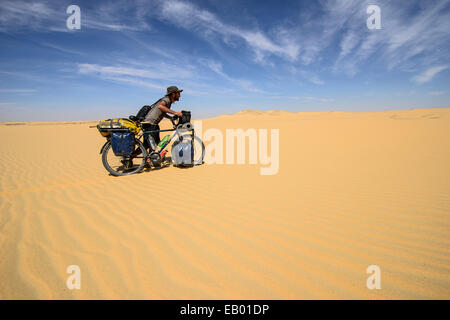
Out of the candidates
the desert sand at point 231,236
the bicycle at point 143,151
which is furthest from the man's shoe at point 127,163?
the desert sand at point 231,236

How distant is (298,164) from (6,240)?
570 cm

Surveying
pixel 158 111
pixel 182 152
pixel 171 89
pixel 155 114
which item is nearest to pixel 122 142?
pixel 155 114

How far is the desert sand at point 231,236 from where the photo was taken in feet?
5.08

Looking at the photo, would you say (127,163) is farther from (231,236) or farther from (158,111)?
(231,236)

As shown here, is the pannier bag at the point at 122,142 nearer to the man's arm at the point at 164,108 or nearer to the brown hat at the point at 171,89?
the man's arm at the point at 164,108

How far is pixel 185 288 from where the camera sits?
5.05 feet

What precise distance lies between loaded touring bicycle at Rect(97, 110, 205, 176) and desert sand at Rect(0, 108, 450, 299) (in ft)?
2.37

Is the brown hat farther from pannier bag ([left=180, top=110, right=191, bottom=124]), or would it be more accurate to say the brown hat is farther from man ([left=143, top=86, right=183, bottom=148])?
pannier bag ([left=180, top=110, right=191, bottom=124])

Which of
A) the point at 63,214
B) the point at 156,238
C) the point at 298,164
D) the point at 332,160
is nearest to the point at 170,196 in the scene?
the point at 156,238

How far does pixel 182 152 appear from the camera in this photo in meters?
5.30

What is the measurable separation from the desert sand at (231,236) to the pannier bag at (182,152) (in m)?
1.10

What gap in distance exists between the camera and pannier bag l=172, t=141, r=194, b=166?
5.29m

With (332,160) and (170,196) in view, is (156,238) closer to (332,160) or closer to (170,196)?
(170,196)

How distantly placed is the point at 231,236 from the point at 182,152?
355 cm
